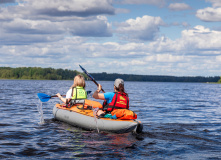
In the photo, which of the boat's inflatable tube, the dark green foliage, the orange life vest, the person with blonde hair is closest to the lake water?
the boat's inflatable tube

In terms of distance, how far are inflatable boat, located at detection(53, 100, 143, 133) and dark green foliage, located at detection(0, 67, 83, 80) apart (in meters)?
163

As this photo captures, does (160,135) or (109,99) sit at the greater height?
(109,99)

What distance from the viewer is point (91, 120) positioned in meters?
11.2

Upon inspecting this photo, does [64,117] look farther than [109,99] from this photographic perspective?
Yes

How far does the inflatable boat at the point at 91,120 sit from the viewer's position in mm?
10297

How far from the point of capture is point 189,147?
9.12 metres

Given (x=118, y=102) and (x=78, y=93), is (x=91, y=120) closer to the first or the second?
(x=118, y=102)

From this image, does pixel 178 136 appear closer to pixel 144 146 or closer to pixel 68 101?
pixel 144 146

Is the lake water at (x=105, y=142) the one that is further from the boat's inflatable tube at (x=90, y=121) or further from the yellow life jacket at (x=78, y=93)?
the yellow life jacket at (x=78, y=93)

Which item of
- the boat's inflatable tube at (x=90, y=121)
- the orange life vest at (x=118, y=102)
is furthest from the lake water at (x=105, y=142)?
the orange life vest at (x=118, y=102)

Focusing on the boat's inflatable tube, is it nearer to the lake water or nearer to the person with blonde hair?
the lake water

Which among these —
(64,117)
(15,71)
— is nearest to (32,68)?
(15,71)

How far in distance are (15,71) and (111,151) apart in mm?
184599

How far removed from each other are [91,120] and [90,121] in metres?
0.07
